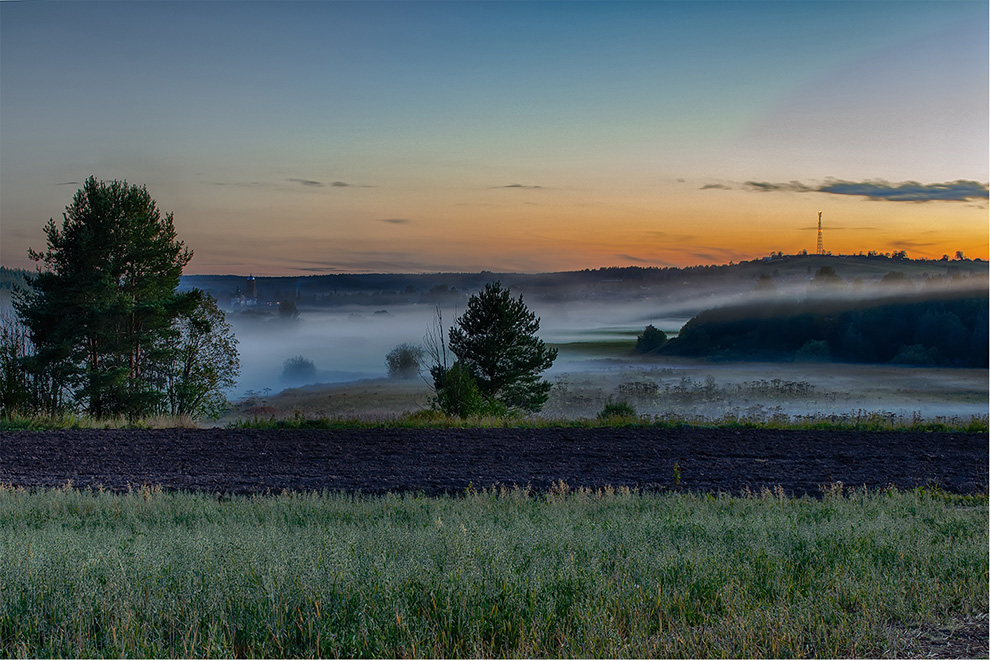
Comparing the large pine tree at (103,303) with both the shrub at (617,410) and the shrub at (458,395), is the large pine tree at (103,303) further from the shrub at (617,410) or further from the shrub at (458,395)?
the shrub at (617,410)

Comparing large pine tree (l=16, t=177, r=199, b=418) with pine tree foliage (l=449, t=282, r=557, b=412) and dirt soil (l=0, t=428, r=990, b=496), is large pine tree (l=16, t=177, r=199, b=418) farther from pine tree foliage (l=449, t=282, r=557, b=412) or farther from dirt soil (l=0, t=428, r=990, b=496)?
pine tree foliage (l=449, t=282, r=557, b=412)

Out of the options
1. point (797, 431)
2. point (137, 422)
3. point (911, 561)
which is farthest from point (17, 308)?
point (911, 561)

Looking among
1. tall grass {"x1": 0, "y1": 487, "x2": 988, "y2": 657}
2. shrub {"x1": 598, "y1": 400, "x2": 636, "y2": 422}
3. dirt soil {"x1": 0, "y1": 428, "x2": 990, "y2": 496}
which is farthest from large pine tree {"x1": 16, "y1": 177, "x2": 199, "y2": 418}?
tall grass {"x1": 0, "y1": 487, "x2": 988, "y2": 657}

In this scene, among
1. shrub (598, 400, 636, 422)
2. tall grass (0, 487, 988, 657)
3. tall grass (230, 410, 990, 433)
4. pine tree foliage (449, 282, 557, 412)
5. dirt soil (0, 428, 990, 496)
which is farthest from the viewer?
pine tree foliage (449, 282, 557, 412)

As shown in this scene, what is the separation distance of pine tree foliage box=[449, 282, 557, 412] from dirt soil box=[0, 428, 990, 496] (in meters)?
16.0

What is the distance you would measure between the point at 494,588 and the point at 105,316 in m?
24.6

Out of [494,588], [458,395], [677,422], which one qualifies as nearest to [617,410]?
[677,422]

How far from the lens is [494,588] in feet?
19.4

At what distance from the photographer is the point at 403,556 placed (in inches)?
274

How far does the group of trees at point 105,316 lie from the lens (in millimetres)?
26359

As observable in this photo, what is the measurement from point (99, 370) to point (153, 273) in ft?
12.3

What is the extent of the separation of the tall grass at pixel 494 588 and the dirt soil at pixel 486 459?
5.10 metres

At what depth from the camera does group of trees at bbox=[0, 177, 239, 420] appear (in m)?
26.4

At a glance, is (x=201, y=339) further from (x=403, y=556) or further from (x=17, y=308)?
(x=403, y=556)
